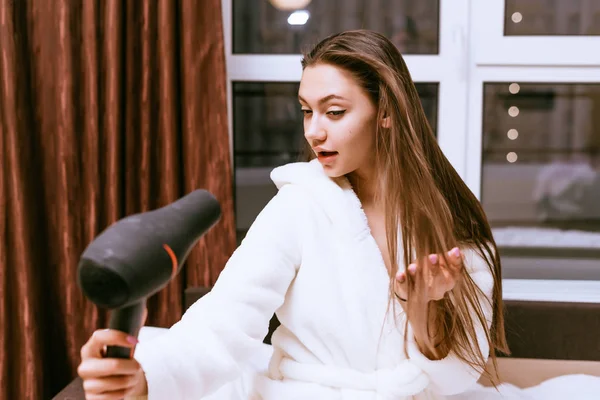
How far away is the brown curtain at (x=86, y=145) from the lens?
1.46 m

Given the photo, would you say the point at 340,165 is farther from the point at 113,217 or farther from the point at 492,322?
the point at 113,217

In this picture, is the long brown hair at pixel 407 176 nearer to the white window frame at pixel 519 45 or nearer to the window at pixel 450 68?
the window at pixel 450 68

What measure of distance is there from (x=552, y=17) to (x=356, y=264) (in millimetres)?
1625

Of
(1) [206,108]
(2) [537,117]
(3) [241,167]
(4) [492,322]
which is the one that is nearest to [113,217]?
(1) [206,108]

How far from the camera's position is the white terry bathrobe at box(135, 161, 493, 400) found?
95cm

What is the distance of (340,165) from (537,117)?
326 cm

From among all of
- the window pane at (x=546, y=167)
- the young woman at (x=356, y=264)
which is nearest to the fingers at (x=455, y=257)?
the young woman at (x=356, y=264)

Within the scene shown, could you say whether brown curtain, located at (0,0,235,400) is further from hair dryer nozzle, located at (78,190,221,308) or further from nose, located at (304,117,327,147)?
hair dryer nozzle, located at (78,190,221,308)

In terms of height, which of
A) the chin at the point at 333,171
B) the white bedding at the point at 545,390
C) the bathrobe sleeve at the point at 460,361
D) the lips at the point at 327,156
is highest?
the lips at the point at 327,156

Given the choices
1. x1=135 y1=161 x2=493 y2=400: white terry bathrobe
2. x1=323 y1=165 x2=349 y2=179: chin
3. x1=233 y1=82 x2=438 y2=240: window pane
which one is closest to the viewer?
x1=135 y1=161 x2=493 y2=400: white terry bathrobe

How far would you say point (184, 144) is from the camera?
1.55 meters

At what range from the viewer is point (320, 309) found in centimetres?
101

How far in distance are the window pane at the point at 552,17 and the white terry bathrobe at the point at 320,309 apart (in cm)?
112

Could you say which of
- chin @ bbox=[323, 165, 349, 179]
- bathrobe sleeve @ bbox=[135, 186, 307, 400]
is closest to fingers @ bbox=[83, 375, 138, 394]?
bathrobe sleeve @ bbox=[135, 186, 307, 400]
